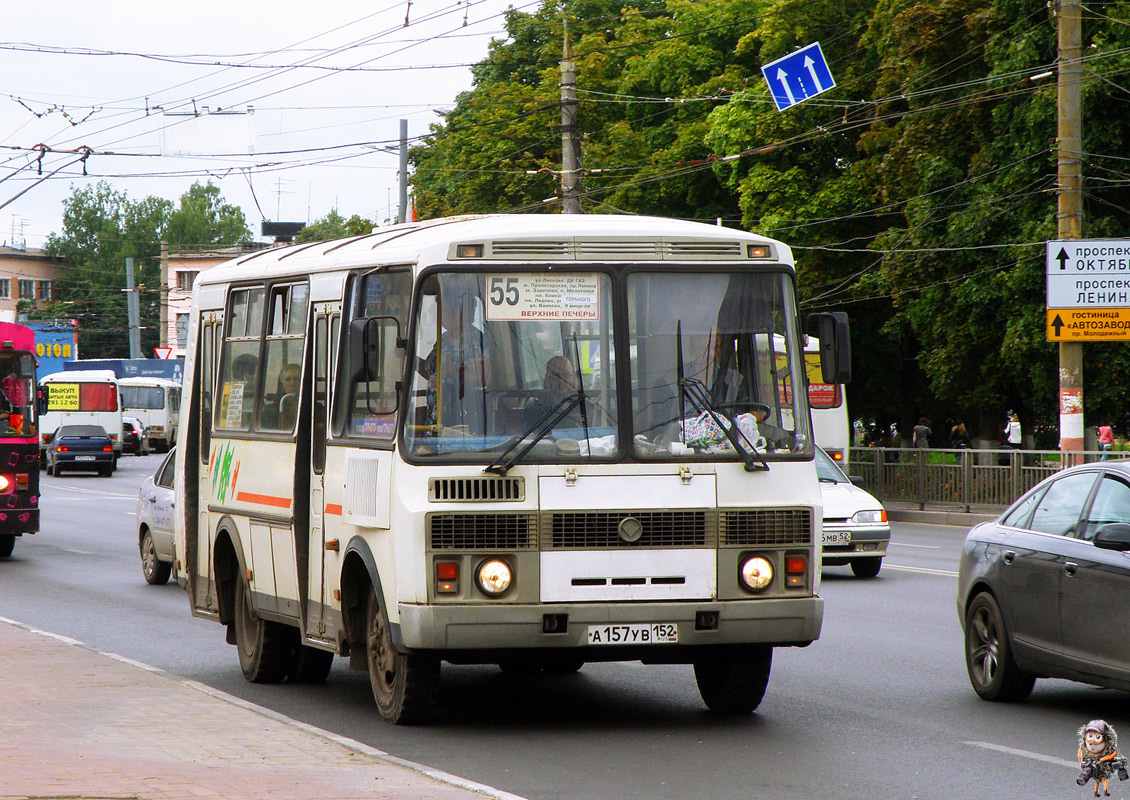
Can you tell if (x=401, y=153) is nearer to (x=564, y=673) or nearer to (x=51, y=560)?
(x=51, y=560)

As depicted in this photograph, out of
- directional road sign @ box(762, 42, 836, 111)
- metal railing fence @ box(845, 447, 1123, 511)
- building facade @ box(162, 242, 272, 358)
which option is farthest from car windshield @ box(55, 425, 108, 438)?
building facade @ box(162, 242, 272, 358)

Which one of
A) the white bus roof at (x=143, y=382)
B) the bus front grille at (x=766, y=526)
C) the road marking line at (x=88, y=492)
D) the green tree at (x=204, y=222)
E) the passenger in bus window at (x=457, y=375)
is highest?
the green tree at (x=204, y=222)

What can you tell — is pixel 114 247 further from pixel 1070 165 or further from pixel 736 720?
pixel 736 720

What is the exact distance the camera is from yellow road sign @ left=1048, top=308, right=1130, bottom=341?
26.8 meters

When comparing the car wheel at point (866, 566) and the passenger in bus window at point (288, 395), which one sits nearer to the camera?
the passenger in bus window at point (288, 395)

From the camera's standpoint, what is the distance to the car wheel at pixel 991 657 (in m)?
10.5

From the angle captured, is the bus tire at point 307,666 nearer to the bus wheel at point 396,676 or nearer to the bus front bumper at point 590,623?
the bus wheel at point 396,676

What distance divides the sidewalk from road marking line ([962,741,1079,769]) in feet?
A: 9.64

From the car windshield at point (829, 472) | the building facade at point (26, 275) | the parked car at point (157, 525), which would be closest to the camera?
the parked car at point (157, 525)

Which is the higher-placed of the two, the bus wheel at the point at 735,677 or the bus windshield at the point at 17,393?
the bus windshield at the point at 17,393

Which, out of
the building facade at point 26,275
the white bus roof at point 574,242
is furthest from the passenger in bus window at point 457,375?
the building facade at point 26,275

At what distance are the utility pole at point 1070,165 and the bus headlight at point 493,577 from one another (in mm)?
19000

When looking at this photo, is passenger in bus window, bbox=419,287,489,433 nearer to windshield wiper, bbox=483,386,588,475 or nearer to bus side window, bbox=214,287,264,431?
windshield wiper, bbox=483,386,588,475

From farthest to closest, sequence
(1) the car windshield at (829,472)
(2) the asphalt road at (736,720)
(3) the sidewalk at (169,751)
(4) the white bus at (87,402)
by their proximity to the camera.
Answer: (4) the white bus at (87,402) → (1) the car windshield at (829,472) → (2) the asphalt road at (736,720) → (3) the sidewalk at (169,751)
